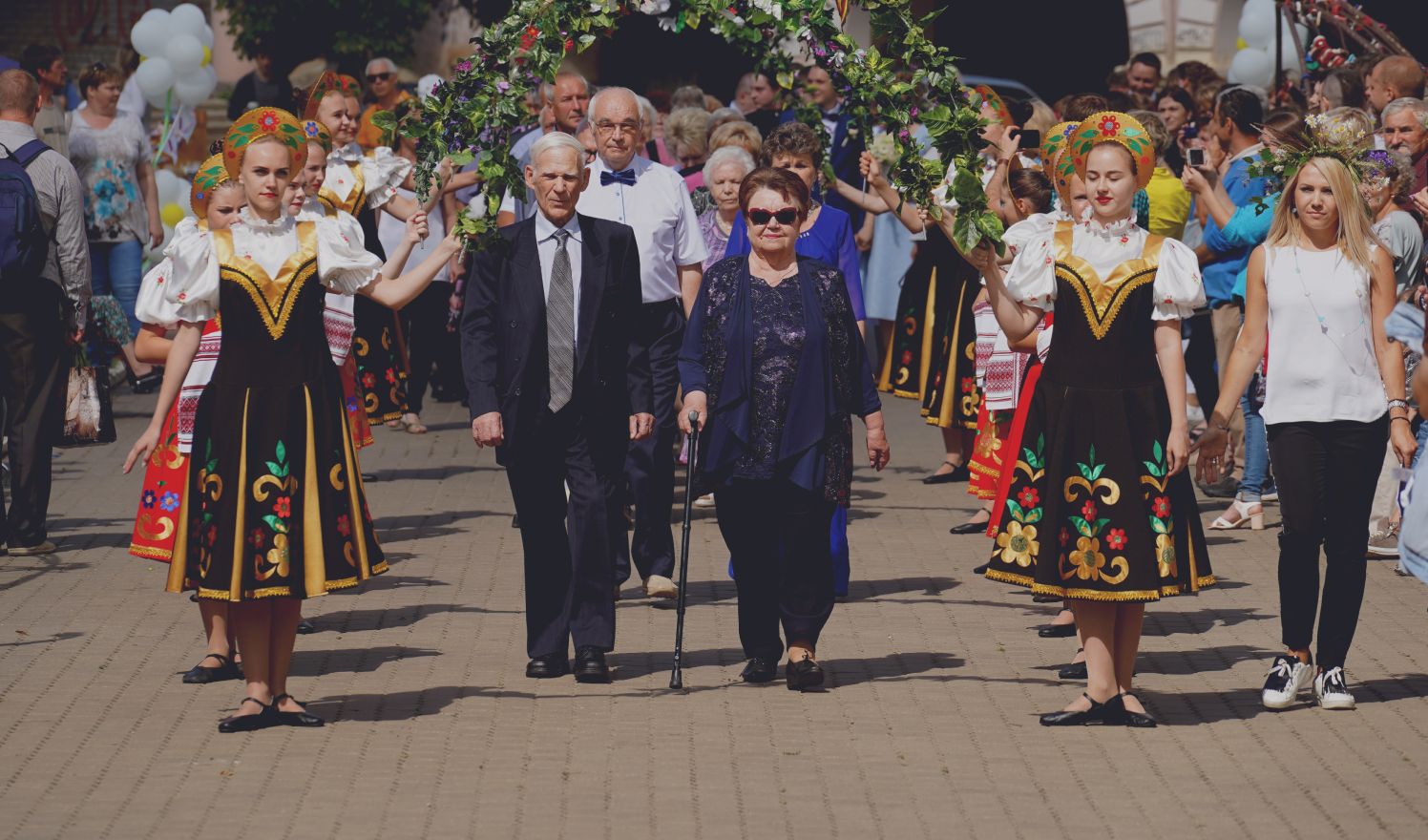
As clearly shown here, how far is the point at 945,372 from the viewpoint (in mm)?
11922

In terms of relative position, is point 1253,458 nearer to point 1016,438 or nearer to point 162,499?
point 1016,438

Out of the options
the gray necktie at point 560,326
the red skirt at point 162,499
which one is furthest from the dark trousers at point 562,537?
the red skirt at point 162,499

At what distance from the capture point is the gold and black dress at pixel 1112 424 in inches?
281

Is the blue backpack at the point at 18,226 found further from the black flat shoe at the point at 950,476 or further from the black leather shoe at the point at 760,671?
the black flat shoe at the point at 950,476

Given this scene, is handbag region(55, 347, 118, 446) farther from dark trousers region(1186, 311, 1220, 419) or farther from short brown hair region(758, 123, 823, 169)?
dark trousers region(1186, 311, 1220, 419)

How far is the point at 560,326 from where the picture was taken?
7906 mm

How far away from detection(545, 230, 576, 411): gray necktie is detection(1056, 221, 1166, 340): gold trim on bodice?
1.79 meters

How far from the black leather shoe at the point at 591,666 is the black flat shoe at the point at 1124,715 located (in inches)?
71.2

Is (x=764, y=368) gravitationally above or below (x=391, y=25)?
below

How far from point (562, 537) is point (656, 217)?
2136 millimetres

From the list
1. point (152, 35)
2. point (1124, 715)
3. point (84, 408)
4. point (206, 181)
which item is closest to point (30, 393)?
point (84, 408)

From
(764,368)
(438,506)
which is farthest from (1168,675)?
(438,506)

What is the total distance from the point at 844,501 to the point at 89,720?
2.68m

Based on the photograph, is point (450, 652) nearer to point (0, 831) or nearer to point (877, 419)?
point (877, 419)
